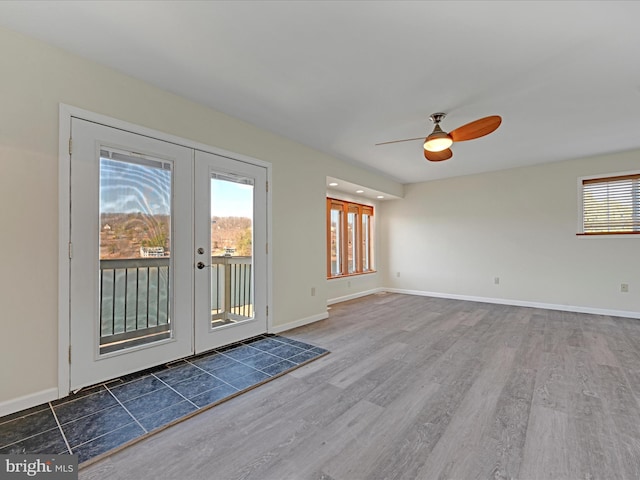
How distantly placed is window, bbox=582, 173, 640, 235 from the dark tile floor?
5024 mm

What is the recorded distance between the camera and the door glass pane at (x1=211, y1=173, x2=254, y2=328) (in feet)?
10.2

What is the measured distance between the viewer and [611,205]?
15.0 ft

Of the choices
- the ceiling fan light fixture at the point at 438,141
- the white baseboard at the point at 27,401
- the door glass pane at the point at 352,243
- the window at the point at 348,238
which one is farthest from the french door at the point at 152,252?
the door glass pane at the point at 352,243

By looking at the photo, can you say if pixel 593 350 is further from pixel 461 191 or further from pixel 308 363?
pixel 461 191

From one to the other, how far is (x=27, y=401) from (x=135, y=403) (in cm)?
71

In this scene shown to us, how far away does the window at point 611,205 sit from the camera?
4.42 metres

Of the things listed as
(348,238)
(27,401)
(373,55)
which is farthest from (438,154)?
(27,401)

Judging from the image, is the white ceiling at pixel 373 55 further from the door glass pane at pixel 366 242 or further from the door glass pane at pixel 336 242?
the door glass pane at pixel 366 242

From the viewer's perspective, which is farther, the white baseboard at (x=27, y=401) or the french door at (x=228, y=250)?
the french door at (x=228, y=250)

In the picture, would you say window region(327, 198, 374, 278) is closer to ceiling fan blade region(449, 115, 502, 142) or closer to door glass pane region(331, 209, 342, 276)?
door glass pane region(331, 209, 342, 276)

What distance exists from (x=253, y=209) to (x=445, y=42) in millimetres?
2465

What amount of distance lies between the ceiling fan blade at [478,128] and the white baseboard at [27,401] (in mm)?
4030

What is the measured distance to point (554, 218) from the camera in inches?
197

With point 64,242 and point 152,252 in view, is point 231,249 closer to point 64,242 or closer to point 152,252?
point 152,252
